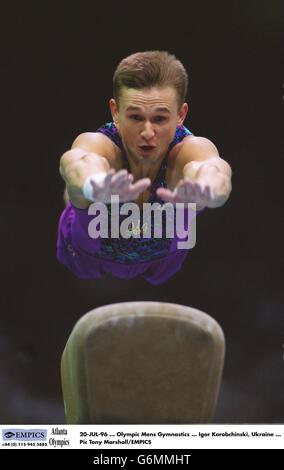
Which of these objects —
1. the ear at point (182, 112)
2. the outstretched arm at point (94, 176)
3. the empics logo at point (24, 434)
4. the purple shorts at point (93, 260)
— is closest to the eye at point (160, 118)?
the ear at point (182, 112)

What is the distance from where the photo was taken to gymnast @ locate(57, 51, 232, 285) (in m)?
2.41

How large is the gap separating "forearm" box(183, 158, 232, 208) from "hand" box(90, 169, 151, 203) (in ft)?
0.71

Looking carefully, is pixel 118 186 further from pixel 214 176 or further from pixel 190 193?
pixel 214 176

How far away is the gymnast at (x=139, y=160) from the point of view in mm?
2410

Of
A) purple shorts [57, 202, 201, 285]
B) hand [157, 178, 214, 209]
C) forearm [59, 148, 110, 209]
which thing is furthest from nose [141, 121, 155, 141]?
hand [157, 178, 214, 209]

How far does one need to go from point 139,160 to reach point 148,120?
0.17 metres

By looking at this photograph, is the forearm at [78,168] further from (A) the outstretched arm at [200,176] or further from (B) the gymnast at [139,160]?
(A) the outstretched arm at [200,176]

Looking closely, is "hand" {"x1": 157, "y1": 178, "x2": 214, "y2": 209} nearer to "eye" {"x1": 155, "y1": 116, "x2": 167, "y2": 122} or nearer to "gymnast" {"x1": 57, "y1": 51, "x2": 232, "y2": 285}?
"gymnast" {"x1": 57, "y1": 51, "x2": 232, "y2": 285}

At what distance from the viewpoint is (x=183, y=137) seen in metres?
2.78

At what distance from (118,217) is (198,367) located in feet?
2.05

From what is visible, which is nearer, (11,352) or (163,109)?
(163,109)

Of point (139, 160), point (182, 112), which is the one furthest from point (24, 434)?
point (182, 112)
